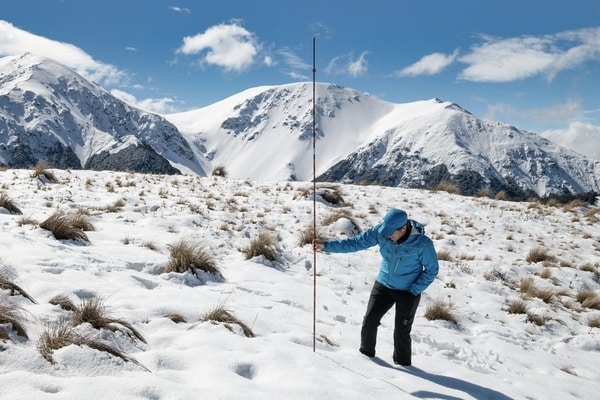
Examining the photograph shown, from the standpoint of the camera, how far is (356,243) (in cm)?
598

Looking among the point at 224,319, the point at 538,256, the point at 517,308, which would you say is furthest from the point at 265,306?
the point at 538,256

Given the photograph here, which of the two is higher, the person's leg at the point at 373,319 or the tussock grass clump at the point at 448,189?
the tussock grass clump at the point at 448,189

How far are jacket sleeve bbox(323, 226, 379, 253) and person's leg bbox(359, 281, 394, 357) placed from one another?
1.97ft

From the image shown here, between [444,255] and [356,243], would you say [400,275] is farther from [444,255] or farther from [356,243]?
[444,255]

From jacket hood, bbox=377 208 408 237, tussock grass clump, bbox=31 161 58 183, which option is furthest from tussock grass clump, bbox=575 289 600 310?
tussock grass clump, bbox=31 161 58 183

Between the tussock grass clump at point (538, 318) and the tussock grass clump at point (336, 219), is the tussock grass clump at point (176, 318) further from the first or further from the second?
the tussock grass clump at point (336, 219)

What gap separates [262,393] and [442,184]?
837 inches

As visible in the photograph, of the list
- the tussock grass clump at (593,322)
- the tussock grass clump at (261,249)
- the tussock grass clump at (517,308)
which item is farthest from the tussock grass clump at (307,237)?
the tussock grass clump at (593,322)

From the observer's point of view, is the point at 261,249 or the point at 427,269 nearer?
the point at 427,269

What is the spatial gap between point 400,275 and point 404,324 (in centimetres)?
62

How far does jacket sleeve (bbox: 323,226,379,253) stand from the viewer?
587 cm

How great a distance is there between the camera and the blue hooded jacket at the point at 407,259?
5.43 metres

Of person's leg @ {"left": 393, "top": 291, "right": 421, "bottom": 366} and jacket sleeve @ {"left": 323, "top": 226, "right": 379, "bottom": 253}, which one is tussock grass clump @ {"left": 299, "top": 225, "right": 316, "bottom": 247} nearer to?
jacket sleeve @ {"left": 323, "top": 226, "right": 379, "bottom": 253}

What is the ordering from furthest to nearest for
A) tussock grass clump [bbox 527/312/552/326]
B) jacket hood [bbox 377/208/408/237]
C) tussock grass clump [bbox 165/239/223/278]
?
1. tussock grass clump [bbox 527/312/552/326]
2. tussock grass clump [bbox 165/239/223/278]
3. jacket hood [bbox 377/208/408/237]
